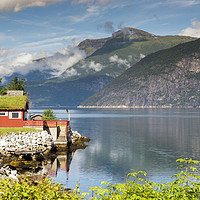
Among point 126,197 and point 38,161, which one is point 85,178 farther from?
point 126,197

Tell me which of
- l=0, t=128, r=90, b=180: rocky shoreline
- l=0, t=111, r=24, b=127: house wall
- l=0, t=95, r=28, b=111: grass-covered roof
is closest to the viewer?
l=0, t=128, r=90, b=180: rocky shoreline

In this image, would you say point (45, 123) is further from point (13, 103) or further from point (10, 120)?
point (13, 103)

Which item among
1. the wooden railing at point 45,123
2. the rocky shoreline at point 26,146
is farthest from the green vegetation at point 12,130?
the wooden railing at point 45,123

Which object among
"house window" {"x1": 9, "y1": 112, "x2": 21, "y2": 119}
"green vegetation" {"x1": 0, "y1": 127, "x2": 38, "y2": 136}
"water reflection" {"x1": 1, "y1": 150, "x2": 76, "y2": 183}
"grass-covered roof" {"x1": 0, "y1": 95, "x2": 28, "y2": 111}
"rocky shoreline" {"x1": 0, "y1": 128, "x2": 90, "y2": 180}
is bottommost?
"water reflection" {"x1": 1, "y1": 150, "x2": 76, "y2": 183}

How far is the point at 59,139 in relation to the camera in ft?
294

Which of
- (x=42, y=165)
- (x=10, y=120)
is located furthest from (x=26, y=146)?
(x=10, y=120)

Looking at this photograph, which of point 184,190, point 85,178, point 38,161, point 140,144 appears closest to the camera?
point 184,190

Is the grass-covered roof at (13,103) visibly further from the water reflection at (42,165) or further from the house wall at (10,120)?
the water reflection at (42,165)

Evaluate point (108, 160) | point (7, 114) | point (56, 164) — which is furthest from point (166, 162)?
point (7, 114)

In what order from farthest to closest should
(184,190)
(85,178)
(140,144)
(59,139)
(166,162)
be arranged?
(140,144), (59,139), (166,162), (85,178), (184,190)

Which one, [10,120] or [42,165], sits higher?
[10,120]

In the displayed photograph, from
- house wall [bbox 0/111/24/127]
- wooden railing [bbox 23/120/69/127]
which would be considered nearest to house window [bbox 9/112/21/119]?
house wall [bbox 0/111/24/127]

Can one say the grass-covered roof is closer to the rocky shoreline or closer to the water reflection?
the rocky shoreline

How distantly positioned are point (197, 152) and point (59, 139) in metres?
39.7
